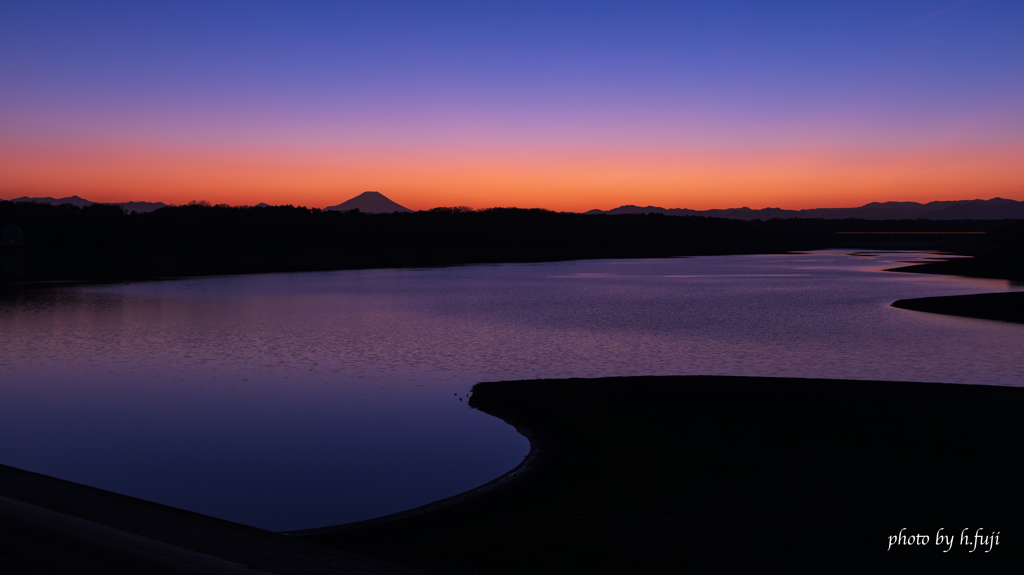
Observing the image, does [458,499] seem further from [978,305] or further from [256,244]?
[256,244]

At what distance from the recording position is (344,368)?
24.3m

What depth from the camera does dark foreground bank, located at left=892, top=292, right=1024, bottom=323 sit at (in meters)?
39.3

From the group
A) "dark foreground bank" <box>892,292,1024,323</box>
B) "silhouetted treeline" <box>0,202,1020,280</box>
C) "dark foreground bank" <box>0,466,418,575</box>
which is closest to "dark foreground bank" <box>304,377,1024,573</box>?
"dark foreground bank" <box>0,466,418,575</box>

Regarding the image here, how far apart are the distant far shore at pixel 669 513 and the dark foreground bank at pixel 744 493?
0.04 m

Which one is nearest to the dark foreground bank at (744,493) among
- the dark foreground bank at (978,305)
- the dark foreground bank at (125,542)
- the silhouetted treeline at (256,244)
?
the dark foreground bank at (125,542)

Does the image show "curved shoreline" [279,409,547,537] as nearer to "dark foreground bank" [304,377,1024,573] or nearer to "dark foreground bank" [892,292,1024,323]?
"dark foreground bank" [304,377,1024,573]

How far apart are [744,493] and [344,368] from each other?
1624 centimetres

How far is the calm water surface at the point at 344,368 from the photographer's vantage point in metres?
12.8

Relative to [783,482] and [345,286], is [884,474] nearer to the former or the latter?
[783,482]

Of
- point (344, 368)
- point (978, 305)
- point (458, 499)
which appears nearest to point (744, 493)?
point (458, 499)

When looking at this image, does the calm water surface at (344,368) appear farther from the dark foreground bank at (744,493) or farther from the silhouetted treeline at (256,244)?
the silhouetted treeline at (256,244)

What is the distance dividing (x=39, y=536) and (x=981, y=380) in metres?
23.7

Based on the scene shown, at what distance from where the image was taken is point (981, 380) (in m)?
21.6

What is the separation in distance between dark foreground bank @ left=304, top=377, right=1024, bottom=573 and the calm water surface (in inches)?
67.1
